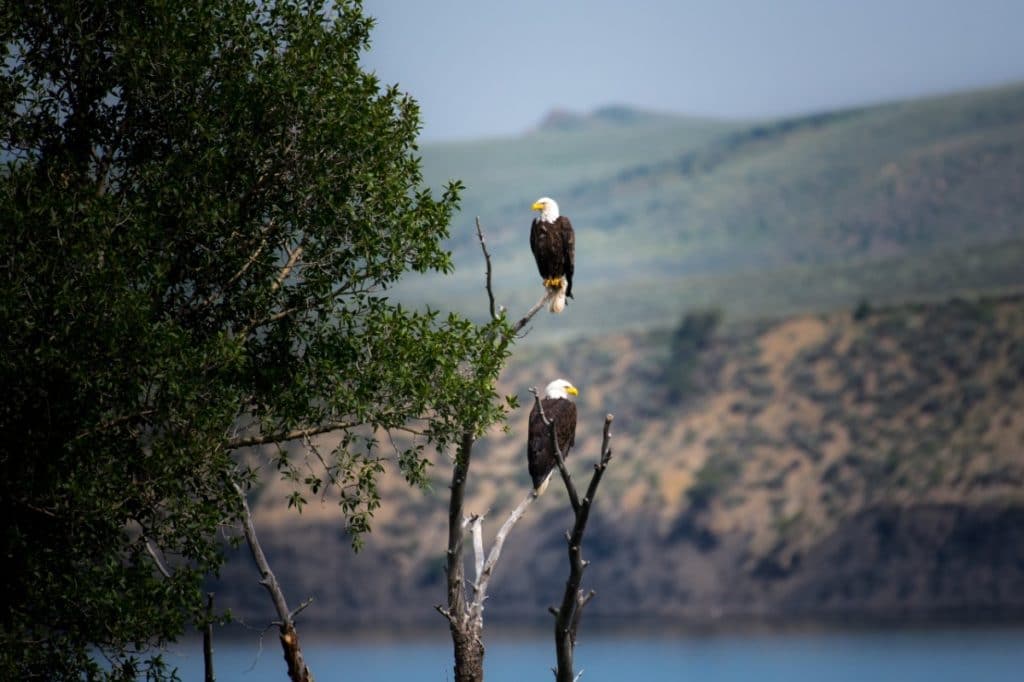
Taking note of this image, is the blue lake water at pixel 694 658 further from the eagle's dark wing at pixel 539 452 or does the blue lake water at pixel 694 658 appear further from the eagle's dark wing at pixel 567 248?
the eagle's dark wing at pixel 539 452

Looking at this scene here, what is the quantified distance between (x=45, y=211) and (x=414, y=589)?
61522 millimetres

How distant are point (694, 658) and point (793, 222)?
3719 inches

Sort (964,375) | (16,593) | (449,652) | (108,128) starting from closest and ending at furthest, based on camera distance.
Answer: (16,593) → (108,128) → (449,652) → (964,375)

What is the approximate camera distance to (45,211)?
13039mm

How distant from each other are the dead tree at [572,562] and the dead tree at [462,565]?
1550 millimetres

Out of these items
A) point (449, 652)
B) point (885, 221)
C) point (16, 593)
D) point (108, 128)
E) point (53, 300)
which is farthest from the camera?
point (885, 221)

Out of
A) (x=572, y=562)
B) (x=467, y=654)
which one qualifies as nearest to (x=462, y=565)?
(x=467, y=654)

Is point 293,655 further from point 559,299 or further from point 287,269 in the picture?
point 559,299

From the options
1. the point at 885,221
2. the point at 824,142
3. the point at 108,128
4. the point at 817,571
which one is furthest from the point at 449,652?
the point at 824,142

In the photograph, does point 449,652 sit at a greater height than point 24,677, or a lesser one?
lesser

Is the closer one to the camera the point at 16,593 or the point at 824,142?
the point at 16,593

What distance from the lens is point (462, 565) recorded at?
1398 cm

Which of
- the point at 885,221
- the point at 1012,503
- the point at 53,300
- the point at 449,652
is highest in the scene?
the point at 885,221

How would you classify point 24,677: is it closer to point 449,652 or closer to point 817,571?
point 449,652
